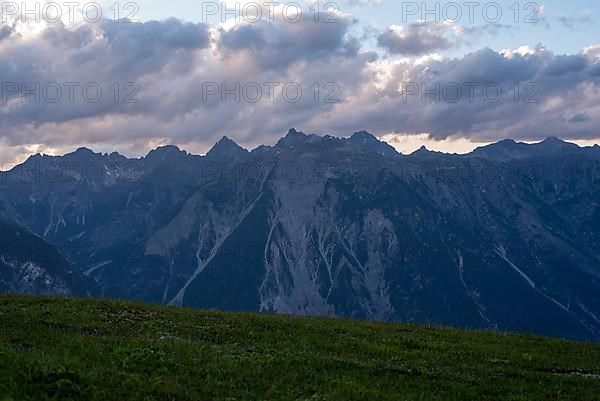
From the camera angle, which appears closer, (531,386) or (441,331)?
(531,386)

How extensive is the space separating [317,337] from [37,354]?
47.0 ft

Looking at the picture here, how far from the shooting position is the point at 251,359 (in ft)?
79.5

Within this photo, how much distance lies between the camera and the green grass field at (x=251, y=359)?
19469mm

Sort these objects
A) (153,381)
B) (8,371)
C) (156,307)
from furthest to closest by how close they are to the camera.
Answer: (156,307) < (153,381) < (8,371)

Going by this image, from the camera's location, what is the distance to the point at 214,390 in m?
20.1

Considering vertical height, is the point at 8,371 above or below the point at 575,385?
above

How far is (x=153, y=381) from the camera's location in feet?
65.7

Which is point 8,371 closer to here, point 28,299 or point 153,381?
point 153,381

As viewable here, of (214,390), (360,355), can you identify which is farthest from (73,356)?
(360,355)

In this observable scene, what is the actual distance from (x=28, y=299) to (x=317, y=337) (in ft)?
53.6

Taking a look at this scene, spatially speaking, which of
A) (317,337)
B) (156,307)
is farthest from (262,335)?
(156,307)

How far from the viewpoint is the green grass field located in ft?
63.9

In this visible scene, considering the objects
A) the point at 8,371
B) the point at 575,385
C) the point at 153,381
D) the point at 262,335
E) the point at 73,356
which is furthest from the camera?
the point at 262,335

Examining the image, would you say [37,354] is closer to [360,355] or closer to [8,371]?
[8,371]
